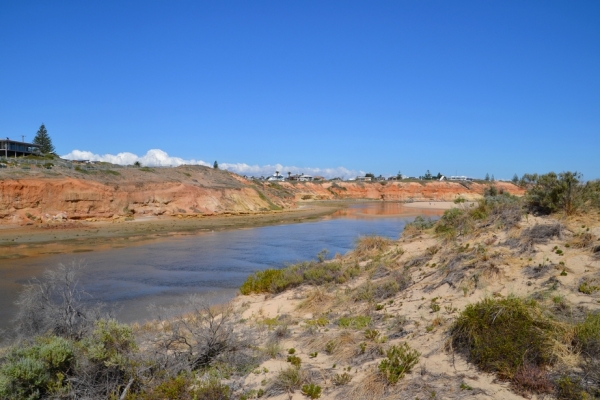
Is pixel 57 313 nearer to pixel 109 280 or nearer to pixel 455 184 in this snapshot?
pixel 109 280

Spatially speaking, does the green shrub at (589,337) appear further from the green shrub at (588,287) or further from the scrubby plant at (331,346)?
the scrubby plant at (331,346)

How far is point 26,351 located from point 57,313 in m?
1.70

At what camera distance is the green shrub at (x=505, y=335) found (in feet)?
18.7

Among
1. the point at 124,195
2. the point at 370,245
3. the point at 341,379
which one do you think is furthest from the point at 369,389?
the point at 124,195

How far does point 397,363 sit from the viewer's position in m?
6.23

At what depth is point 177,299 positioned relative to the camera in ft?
46.8

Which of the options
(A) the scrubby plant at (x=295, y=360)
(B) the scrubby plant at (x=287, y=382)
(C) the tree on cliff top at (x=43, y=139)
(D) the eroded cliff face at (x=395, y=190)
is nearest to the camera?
(B) the scrubby plant at (x=287, y=382)

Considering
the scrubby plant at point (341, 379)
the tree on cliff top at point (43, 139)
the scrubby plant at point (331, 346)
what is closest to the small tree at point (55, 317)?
the scrubby plant at point (331, 346)

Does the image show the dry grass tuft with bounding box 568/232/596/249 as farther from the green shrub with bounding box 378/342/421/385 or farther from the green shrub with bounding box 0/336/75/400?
the green shrub with bounding box 0/336/75/400

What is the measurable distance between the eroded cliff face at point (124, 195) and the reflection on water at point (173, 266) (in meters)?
12.2

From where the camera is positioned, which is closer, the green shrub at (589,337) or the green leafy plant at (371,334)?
the green shrub at (589,337)

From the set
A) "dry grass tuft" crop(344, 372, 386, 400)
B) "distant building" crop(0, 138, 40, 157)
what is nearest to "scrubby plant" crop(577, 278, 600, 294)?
"dry grass tuft" crop(344, 372, 386, 400)

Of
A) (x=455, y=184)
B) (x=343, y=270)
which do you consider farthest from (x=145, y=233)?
(x=455, y=184)

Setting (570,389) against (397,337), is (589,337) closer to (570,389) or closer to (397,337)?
(570,389)
